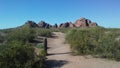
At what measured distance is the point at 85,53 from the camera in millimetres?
21375

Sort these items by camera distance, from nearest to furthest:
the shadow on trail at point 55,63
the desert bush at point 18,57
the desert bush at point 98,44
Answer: the desert bush at point 18,57 → the shadow on trail at point 55,63 → the desert bush at point 98,44

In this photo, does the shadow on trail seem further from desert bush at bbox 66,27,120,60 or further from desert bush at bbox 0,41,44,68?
desert bush at bbox 66,27,120,60

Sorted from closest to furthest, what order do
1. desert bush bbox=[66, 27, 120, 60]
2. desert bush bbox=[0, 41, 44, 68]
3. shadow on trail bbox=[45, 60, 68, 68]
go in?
desert bush bbox=[0, 41, 44, 68] < shadow on trail bbox=[45, 60, 68, 68] < desert bush bbox=[66, 27, 120, 60]

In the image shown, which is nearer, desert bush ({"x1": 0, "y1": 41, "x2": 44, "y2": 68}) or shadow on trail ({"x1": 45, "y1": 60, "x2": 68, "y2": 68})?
desert bush ({"x1": 0, "y1": 41, "x2": 44, "y2": 68})

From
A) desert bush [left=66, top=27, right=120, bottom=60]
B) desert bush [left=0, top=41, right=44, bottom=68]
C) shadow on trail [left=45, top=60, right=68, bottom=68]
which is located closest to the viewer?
desert bush [left=0, top=41, right=44, bottom=68]

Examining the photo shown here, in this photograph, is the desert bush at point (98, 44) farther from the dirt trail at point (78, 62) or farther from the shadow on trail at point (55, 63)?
the shadow on trail at point (55, 63)

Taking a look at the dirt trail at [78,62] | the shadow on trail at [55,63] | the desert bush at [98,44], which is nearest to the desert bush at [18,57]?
the shadow on trail at [55,63]

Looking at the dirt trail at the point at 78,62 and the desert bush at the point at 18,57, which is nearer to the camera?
the desert bush at the point at 18,57

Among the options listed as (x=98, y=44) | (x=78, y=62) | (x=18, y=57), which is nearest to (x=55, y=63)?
(x=78, y=62)

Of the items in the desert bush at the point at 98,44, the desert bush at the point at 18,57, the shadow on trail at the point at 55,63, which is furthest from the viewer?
the desert bush at the point at 98,44

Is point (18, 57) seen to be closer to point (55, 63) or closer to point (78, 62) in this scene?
point (55, 63)

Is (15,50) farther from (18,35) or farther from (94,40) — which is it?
(18,35)

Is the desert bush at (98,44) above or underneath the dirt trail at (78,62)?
above

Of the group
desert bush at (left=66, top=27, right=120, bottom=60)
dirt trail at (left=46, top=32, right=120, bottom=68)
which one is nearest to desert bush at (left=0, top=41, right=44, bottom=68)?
dirt trail at (left=46, top=32, right=120, bottom=68)
